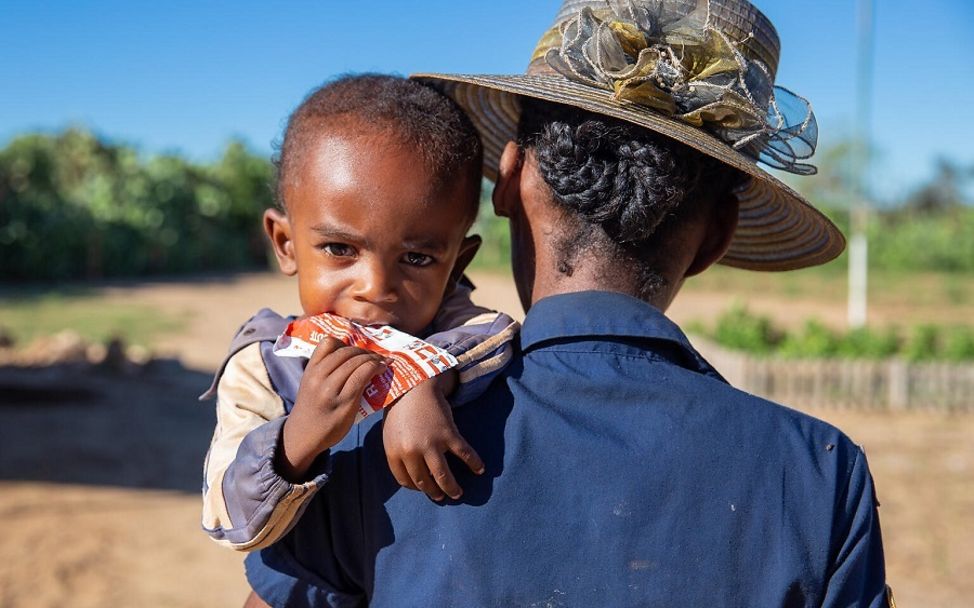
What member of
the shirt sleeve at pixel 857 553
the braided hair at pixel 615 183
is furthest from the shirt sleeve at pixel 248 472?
the shirt sleeve at pixel 857 553

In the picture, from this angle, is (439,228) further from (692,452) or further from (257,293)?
(257,293)

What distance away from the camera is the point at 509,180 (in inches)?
67.6

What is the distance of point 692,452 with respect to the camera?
1.40 metres

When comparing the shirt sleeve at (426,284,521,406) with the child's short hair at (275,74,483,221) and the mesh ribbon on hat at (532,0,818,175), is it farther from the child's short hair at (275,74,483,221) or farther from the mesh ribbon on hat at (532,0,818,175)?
the mesh ribbon on hat at (532,0,818,175)

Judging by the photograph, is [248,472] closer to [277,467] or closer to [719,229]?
[277,467]

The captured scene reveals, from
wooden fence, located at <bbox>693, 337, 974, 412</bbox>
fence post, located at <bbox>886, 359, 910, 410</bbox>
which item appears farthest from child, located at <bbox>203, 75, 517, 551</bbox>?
fence post, located at <bbox>886, 359, 910, 410</bbox>

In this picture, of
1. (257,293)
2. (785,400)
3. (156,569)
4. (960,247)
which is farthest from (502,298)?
(960,247)

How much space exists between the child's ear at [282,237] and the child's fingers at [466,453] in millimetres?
660

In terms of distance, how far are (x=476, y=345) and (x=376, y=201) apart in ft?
1.16

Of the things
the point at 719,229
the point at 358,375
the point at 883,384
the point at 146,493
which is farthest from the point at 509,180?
the point at 883,384

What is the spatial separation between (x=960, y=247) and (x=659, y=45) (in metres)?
31.4

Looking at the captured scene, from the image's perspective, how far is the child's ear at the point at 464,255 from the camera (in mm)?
1924

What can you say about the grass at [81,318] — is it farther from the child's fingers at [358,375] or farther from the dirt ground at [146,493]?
the child's fingers at [358,375]

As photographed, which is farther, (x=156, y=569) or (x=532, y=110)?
(x=156, y=569)
